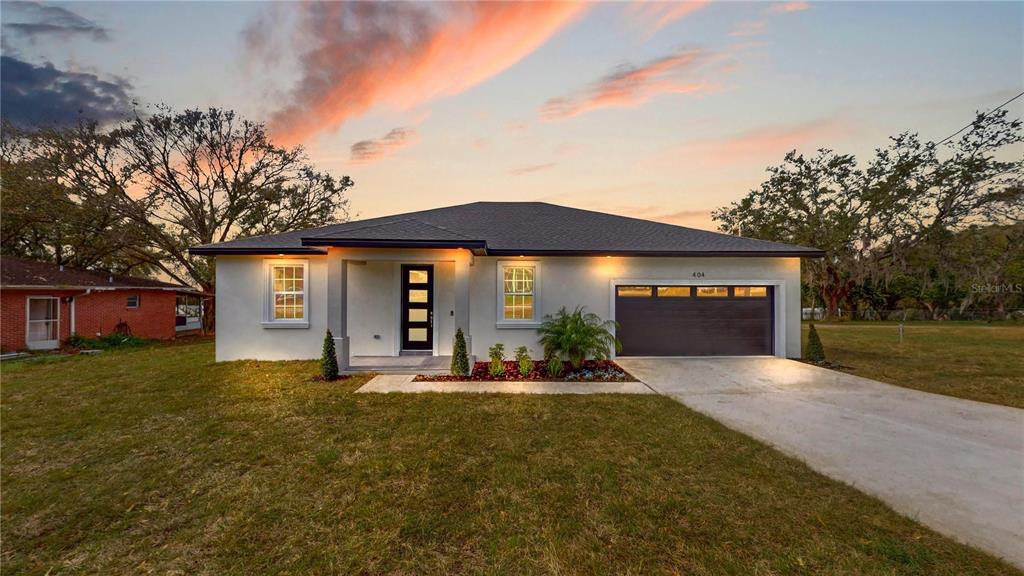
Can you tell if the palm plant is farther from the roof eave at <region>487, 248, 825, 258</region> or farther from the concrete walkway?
the roof eave at <region>487, 248, 825, 258</region>

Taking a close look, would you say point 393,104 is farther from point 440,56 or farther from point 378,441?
point 378,441

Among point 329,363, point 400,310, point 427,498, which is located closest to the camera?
point 427,498

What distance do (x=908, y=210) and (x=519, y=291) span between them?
29908 millimetres

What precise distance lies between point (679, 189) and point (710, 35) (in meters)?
6.02

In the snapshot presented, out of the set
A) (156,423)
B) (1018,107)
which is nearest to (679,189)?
(156,423)

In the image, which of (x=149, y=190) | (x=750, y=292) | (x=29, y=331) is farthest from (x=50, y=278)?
(x=750, y=292)

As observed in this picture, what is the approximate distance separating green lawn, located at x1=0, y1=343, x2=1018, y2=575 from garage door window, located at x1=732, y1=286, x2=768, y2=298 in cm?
582

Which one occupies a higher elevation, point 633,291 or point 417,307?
point 633,291

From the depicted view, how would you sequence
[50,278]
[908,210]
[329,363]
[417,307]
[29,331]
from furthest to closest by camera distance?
[908,210]
[50,278]
[29,331]
[417,307]
[329,363]

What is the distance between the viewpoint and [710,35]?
946cm

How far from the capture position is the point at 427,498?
3.26m

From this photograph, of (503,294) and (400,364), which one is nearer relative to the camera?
(400,364)

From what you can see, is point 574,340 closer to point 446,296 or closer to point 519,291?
point 519,291

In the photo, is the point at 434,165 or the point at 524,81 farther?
the point at 434,165
